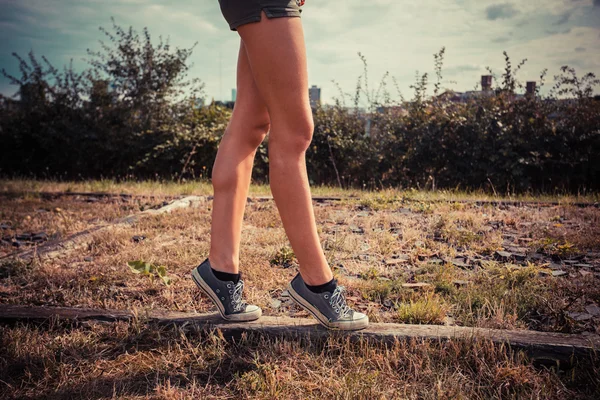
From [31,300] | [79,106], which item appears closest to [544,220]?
[31,300]

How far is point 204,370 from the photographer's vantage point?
70.4 inches

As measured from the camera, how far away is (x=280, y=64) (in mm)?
1813

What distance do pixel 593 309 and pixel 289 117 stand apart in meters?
1.74

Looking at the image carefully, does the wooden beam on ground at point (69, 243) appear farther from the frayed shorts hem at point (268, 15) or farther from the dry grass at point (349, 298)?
the frayed shorts hem at point (268, 15)

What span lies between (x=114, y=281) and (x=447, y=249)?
2.23 metres

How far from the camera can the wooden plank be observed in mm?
1775

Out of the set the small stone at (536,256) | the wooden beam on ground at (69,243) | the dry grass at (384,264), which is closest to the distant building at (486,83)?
the dry grass at (384,264)

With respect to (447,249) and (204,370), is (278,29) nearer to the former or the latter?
(204,370)

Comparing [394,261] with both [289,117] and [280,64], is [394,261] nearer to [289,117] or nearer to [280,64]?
[289,117]

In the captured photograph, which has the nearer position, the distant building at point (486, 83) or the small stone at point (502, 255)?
the small stone at point (502, 255)

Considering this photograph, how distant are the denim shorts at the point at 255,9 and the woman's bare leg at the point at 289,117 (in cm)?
2

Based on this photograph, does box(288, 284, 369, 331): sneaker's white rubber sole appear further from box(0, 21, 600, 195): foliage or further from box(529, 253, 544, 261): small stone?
box(0, 21, 600, 195): foliage

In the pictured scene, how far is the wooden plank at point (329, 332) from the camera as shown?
5.82 ft

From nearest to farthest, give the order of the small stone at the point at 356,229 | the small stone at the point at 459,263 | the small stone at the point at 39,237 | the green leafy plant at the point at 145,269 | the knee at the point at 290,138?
the knee at the point at 290,138 → the green leafy plant at the point at 145,269 → the small stone at the point at 459,263 → the small stone at the point at 39,237 → the small stone at the point at 356,229
